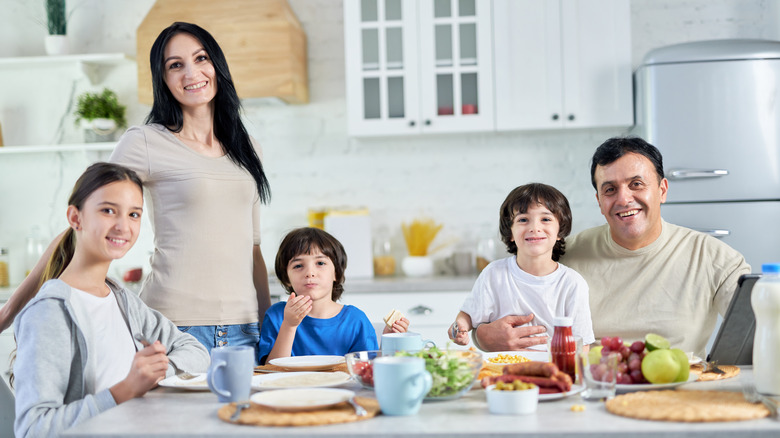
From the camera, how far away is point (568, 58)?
3572 millimetres

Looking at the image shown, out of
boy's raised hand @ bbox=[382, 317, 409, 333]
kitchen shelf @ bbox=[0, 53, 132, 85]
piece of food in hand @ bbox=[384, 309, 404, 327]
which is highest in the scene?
kitchen shelf @ bbox=[0, 53, 132, 85]

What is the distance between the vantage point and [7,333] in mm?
3506

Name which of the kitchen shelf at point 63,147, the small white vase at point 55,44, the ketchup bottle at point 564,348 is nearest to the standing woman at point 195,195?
the ketchup bottle at point 564,348

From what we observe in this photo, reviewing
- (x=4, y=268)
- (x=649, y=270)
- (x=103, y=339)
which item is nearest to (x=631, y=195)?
(x=649, y=270)

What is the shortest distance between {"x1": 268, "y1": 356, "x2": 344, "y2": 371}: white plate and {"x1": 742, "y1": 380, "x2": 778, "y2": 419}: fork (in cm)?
82

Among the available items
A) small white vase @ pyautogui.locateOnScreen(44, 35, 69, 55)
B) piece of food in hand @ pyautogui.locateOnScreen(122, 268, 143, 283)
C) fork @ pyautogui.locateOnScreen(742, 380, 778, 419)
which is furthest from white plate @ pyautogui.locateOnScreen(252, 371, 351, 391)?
small white vase @ pyautogui.locateOnScreen(44, 35, 69, 55)

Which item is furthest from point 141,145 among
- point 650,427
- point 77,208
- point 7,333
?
point 7,333

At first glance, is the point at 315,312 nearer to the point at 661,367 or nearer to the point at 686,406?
the point at 661,367

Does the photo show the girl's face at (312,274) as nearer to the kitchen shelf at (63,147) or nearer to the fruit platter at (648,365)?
the fruit platter at (648,365)

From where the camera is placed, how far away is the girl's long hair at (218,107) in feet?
6.57

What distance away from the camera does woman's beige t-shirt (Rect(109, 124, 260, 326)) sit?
6.38 feet

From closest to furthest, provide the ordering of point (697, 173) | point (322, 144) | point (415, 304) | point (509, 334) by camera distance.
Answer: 1. point (509, 334)
2. point (697, 173)
3. point (415, 304)
4. point (322, 144)

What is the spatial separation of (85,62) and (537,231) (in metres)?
2.92

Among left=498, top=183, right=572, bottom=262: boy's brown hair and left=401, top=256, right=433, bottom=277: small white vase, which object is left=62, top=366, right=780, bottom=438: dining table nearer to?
left=498, top=183, right=572, bottom=262: boy's brown hair
